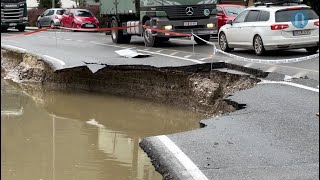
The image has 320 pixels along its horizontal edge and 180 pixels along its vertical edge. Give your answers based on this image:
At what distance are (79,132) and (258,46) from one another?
22.4 ft

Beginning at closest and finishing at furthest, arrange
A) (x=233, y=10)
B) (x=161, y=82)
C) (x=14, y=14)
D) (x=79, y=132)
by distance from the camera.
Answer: (x=79, y=132) → (x=161, y=82) → (x=233, y=10) → (x=14, y=14)

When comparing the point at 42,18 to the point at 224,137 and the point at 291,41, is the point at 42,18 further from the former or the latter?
the point at 224,137

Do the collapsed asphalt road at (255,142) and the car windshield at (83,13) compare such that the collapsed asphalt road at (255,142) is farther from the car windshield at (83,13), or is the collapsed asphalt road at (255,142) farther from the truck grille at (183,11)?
the car windshield at (83,13)

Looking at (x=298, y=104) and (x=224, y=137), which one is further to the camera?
(x=298, y=104)

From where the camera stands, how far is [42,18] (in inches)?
1437

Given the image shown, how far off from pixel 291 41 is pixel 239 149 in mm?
7925

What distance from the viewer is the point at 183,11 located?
17.3 meters

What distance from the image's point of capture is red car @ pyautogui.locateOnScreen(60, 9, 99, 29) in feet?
105

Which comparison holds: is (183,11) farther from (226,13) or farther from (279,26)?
(279,26)

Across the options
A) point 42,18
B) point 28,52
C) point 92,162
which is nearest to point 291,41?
point 92,162

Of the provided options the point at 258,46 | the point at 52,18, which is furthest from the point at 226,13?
the point at 52,18

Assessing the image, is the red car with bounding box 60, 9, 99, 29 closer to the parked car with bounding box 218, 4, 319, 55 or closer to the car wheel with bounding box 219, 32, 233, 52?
the car wheel with bounding box 219, 32, 233, 52

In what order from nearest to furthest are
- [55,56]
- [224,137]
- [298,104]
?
1. [224,137]
2. [298,104]
3. [55,56]

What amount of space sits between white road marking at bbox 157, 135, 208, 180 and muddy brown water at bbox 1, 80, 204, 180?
1.18ft
